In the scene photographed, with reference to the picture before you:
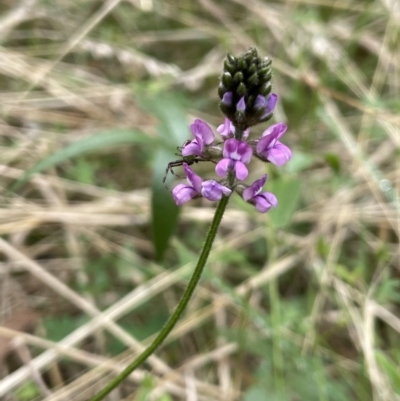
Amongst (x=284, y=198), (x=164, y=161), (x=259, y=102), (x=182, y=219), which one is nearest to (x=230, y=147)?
(x=259, y=102)

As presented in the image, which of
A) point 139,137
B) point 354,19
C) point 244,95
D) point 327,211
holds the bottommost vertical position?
point 244,95

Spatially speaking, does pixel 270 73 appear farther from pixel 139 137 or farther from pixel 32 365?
pixel 32 365

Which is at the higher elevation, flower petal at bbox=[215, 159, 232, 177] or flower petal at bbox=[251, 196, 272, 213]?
flower petal at bbox=[215, 159, 232, 177]

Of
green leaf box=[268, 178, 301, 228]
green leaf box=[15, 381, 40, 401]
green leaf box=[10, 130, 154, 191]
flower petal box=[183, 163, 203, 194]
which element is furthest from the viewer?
green leaf box=[10, 130, 154, 191]

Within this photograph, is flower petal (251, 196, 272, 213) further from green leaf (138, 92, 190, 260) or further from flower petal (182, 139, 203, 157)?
green leaf (138, 92, 190, 260)

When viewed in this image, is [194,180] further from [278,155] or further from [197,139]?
[278,155]

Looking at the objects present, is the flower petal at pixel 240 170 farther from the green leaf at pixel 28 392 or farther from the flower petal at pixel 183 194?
the green leaf at pixel 28 392

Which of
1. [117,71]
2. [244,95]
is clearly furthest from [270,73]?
[117,71]

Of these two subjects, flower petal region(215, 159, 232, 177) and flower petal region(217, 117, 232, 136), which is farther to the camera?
flower petal region(217, 117, 232, 136)

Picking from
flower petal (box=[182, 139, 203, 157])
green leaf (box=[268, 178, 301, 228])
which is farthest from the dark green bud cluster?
green leaf (box=[268, 178, 301, 228])
